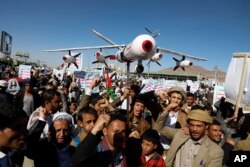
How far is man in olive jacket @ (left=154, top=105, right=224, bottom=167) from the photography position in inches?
128

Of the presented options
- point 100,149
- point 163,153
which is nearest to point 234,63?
point 163,153

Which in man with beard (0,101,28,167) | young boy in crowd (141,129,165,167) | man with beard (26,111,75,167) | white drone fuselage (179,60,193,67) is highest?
white drone fuselage (179,60,193,67)

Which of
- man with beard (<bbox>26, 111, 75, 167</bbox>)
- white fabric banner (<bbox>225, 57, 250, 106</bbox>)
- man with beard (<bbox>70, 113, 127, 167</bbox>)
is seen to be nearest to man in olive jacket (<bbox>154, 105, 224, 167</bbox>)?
man with beard (<bbox>70, 113, 127, 167</bbox>)

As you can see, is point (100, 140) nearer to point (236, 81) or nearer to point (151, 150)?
point (151, 150)

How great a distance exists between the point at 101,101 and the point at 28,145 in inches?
82.6

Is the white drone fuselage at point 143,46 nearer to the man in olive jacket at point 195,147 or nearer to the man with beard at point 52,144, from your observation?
the man in olive jacket at point 195,147

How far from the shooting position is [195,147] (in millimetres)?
3406

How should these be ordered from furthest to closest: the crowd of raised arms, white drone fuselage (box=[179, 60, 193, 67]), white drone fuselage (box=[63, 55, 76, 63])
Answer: white drone fuselage (box=[63, 55, 76, 63])
white drone fuselage (box=[179, 60, 193, 67])
the crowd of raised arms

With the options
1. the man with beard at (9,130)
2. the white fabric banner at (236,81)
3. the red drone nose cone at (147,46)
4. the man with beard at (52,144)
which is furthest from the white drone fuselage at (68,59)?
the man with beard at (9,130)

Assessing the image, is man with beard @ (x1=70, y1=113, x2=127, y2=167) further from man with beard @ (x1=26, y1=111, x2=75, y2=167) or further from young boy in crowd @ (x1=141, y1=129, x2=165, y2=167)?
young boy in crowd @ (x1=141, y1=129, x2=165, y2=167)

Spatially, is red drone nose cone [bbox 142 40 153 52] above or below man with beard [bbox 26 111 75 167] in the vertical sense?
above

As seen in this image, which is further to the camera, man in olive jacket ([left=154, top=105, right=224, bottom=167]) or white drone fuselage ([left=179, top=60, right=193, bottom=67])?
white drone fuselage ([left=179, top=60, right=193, bottom=67])

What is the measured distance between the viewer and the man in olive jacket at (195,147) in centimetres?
324

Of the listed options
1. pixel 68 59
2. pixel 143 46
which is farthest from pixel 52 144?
pixel 68 59
